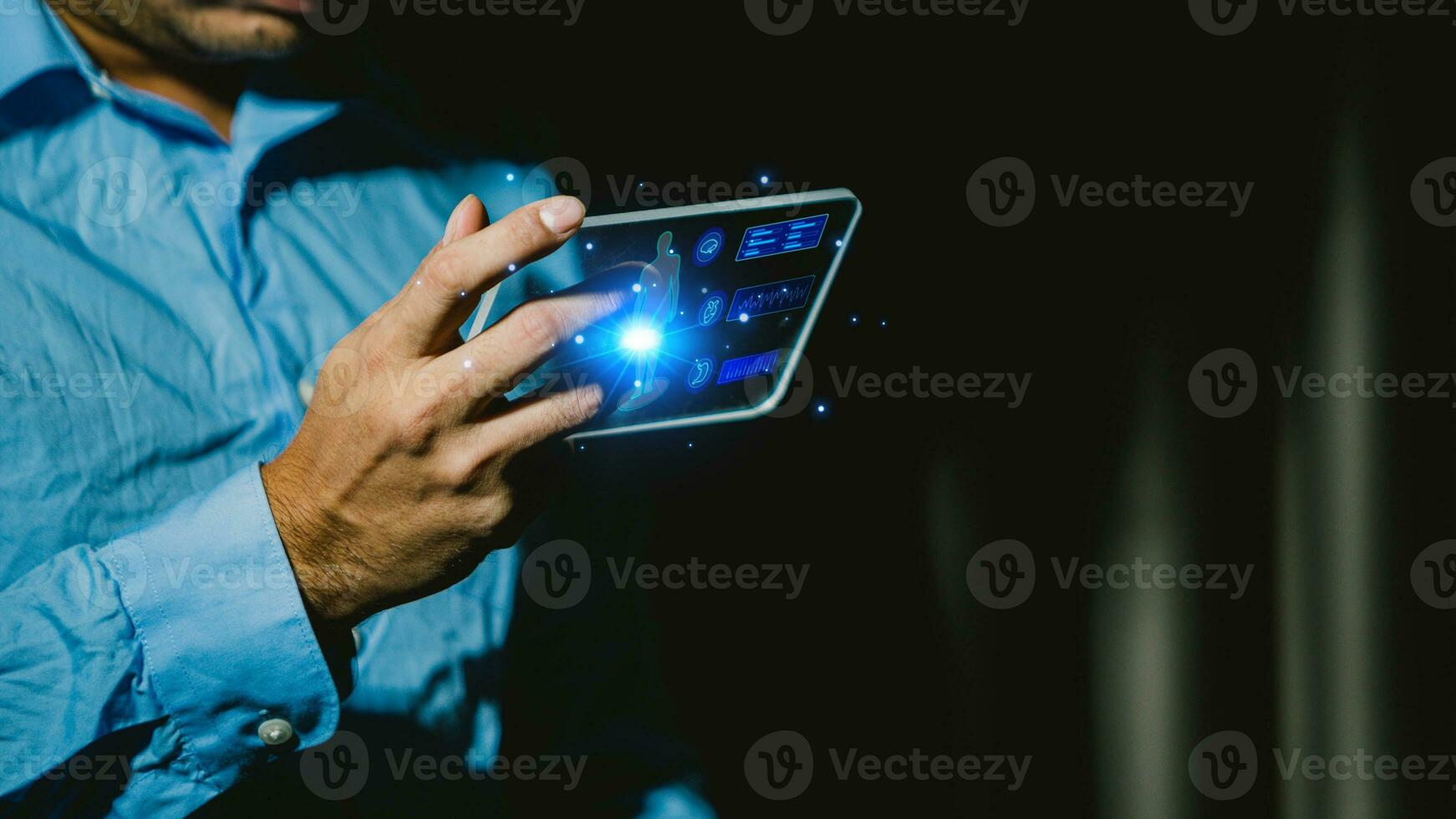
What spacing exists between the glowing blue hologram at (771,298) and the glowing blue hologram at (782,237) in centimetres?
4

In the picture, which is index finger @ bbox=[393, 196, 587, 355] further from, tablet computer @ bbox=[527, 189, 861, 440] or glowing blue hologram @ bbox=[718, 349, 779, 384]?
glowing blue hologram @ bbox=[718, 349, 779, 384]

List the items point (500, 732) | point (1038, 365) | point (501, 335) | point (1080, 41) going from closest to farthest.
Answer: point (501, 335), point (500, 732), point (1080, 41), point (1038, 365)

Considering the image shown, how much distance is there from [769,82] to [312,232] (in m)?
0.68

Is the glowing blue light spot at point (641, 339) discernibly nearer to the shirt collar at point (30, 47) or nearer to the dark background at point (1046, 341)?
the dark background at point (1046, 341)

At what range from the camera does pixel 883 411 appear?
1.59 m

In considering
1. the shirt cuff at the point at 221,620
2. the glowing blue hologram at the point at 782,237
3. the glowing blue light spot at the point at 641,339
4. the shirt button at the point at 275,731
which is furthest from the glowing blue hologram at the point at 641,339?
the shirt button at the point at 275,731

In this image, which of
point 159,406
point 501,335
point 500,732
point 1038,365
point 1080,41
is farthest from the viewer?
point 1038,365

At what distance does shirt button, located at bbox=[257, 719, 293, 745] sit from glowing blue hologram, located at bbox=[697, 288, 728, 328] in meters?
0.49

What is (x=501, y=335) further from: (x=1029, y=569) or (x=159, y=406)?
(x=1029, y=569)

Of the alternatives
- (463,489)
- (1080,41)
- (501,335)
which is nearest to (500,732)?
(463,489)

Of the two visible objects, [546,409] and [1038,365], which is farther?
[1038,365]

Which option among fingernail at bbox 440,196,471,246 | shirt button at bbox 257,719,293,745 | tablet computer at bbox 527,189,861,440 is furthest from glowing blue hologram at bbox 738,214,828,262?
shirt button at bbox 257,719,293,745

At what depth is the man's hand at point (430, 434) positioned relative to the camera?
0.68 metres

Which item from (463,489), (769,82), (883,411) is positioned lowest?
(463,489)
